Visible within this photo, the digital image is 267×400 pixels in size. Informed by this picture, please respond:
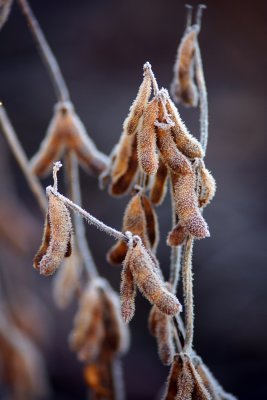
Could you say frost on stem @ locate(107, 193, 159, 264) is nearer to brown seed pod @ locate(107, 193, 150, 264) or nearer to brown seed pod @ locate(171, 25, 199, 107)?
brown seed pod @ locate(107, 193, 150, 264)

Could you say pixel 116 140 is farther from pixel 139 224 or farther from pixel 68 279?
pixel 139 224

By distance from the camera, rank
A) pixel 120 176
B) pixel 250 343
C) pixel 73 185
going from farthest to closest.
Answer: pixel 250 343
pixel 73 185
pixel 120 176

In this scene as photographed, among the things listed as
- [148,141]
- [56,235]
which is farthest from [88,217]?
[148,141]

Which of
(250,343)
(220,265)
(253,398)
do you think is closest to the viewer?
(253,398)

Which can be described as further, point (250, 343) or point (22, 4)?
point (250, 343)

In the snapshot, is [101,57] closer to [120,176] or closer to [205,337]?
[205,337]

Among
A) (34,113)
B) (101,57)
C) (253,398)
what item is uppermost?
(101,57)

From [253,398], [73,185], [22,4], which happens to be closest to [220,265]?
[253,398]
